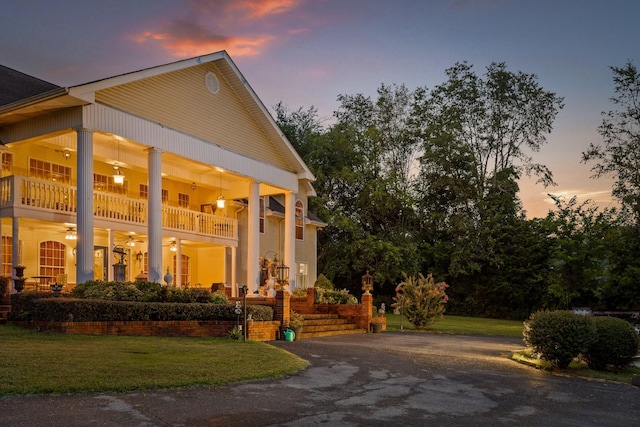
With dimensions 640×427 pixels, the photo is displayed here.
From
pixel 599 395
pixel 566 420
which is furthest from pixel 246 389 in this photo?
pixel 599 395

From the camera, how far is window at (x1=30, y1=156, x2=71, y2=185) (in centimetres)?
1988

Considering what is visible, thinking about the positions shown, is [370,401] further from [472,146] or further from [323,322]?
[472,146]

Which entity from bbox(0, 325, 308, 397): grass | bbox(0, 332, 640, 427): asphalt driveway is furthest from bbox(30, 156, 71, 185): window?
bbox(0, 332, 640, 427): asphalt driveway

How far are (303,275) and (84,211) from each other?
16.6 metres

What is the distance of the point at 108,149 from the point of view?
21.1m

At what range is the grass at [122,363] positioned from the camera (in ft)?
27.3

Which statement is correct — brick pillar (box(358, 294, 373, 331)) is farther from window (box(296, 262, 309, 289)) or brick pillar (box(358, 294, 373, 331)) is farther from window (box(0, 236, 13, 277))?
window (box(0, 236, 13, 277))

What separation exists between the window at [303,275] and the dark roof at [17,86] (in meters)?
14.7

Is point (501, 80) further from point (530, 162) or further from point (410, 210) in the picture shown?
point (410, 210)

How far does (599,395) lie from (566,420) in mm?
2538

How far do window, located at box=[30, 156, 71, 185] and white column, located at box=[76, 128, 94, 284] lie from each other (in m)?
4.25

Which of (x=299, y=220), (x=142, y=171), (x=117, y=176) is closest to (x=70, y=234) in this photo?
(x=117, y=176)

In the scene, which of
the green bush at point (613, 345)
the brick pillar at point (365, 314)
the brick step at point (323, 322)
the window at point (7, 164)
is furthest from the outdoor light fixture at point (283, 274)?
the window at point (7, 164)

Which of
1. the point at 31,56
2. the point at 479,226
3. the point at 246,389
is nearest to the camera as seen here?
the point at 246,389
